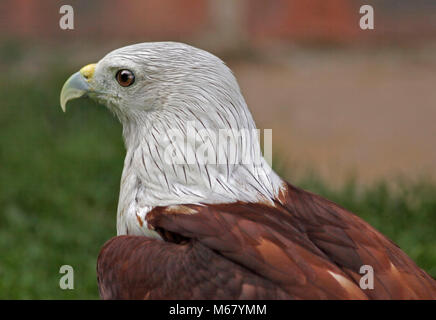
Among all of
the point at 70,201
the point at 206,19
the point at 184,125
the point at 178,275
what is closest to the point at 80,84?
the point at 184,125

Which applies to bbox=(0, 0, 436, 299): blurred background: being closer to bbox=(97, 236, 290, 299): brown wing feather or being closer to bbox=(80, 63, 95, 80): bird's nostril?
bbox=(80, 63, 95, 80): bird's nostril

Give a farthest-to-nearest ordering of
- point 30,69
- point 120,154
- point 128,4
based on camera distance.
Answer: point 128,4 < point 30,69 < point 120,154

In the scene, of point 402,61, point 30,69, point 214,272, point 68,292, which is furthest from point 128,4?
point 214,272

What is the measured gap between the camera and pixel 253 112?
7918mm

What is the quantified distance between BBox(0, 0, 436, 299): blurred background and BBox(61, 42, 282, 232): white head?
1711 mm

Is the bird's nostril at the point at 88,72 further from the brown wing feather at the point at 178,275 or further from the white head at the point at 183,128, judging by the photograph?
the brown wing feather at the point at 178,275

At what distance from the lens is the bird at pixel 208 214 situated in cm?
281

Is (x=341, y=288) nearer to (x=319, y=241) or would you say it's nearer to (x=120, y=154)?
(x=319, y=241)

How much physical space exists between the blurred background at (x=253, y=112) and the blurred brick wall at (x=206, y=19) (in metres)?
0.02

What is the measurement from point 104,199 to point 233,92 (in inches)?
119

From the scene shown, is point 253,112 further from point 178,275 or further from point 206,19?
point 178,275

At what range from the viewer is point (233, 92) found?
3342mm

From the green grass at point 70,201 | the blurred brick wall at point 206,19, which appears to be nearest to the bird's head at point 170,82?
the green grass at point 70,201

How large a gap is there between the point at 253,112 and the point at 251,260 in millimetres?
5160
